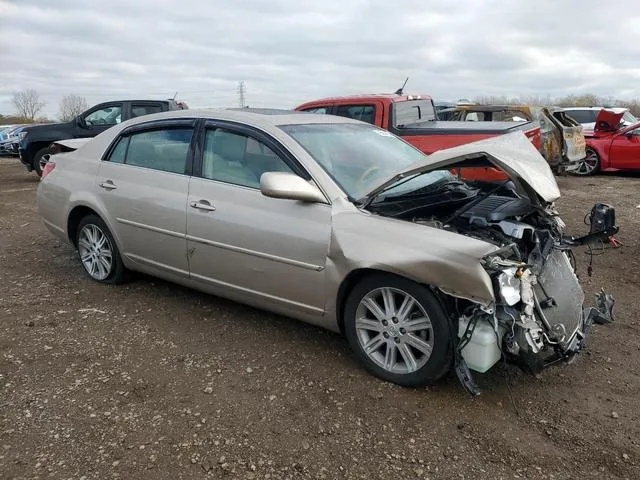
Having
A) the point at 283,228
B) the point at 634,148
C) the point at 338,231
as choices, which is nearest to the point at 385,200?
the point at 338,231

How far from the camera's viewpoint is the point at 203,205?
13.1ft

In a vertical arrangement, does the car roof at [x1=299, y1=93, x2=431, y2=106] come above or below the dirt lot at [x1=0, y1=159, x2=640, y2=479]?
above

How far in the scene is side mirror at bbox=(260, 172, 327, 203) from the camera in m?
3.39

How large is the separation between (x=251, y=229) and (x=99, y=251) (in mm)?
2030

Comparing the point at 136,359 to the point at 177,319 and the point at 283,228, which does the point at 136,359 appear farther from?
the point at 283,228

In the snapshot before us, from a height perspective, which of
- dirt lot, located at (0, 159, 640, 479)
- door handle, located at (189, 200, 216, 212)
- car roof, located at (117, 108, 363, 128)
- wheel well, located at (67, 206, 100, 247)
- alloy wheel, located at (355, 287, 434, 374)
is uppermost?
car roof, located at (117, 108, 363, 128)

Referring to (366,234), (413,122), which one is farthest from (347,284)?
(413,122)

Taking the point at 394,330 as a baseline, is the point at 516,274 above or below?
above

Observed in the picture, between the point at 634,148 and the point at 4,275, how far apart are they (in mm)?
12465

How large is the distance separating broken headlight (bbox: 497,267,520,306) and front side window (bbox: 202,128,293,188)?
156 cm

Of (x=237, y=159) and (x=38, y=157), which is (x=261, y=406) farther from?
(x=38, y=157)

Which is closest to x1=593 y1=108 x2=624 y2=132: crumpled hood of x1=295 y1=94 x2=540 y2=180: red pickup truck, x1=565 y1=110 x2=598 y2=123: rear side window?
x1=565 y1=110 x2=598 y2=123: rear side window

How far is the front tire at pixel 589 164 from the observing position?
12.9 meters

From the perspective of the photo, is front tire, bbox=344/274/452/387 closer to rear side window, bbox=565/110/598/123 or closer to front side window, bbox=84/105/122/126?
front side window, bbox=84/105/122/126
